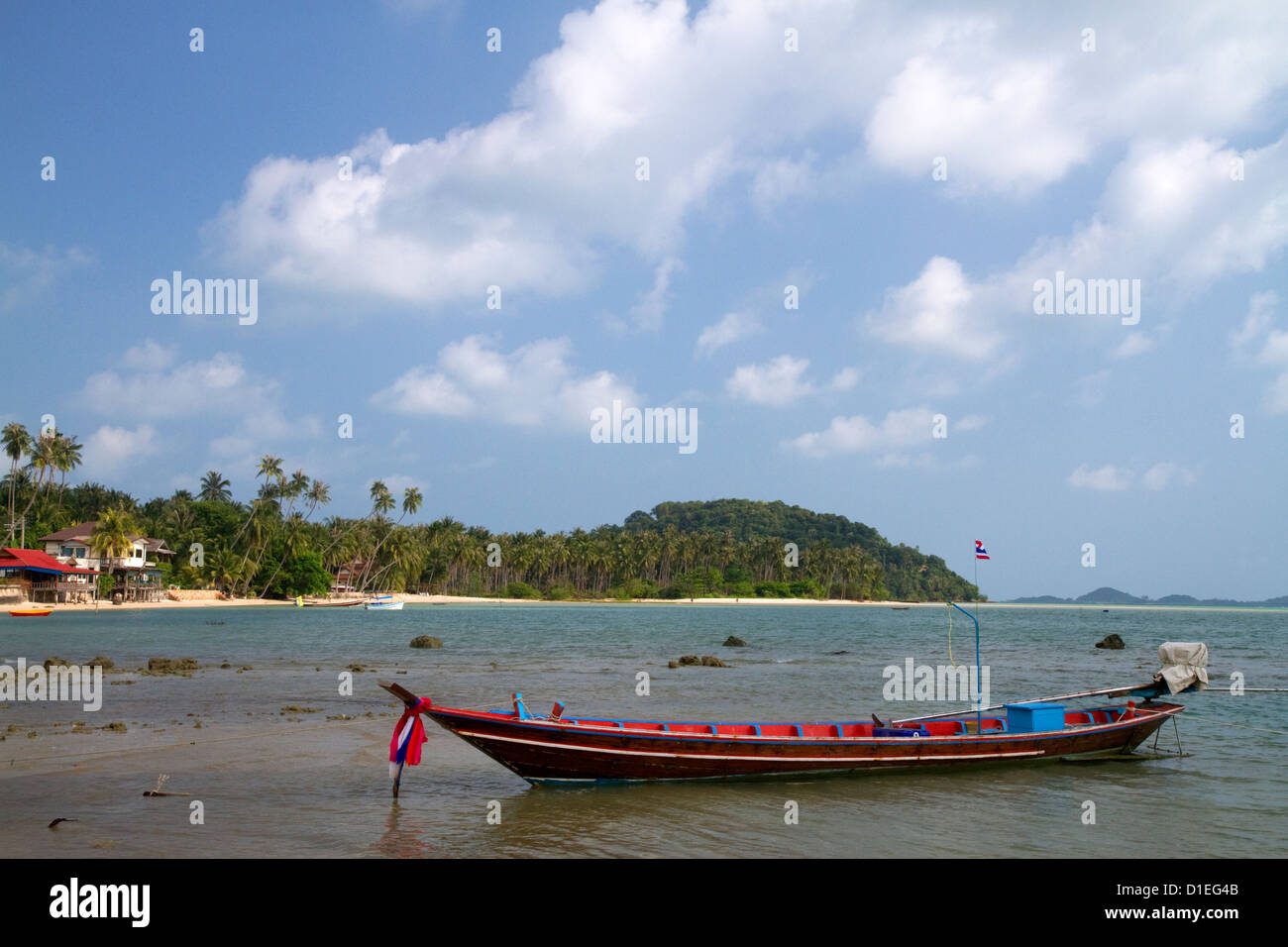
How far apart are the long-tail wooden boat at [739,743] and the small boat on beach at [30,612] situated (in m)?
75.1

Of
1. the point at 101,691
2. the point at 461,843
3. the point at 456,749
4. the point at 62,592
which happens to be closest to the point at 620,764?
the point at 461,843

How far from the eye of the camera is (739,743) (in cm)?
1527

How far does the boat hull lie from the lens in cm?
1438

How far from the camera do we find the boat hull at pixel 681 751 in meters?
14.4

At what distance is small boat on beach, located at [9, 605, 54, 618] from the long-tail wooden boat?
75.1 meters

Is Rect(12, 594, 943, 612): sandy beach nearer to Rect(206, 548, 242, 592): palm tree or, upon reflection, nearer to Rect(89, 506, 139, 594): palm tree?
Rect(206, 548, 242, 592): palm tree

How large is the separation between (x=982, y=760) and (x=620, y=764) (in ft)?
24.3

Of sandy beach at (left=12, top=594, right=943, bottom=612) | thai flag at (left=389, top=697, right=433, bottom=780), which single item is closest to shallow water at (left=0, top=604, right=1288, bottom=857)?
thai flag at (left=389, top=697, right=433, bottom=780)

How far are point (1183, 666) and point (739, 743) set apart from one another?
12110 millimetres

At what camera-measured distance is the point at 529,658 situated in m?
43.2

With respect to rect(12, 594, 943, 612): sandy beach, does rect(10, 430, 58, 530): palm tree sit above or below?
above

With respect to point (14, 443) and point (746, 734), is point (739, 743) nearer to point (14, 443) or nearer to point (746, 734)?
point (746, 734)

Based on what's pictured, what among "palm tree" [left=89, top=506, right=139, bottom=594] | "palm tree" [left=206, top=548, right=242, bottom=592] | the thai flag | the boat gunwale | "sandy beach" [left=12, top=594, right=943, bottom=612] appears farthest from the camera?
"palm tree" [left=206, top=548, right=242, bottom=592]
